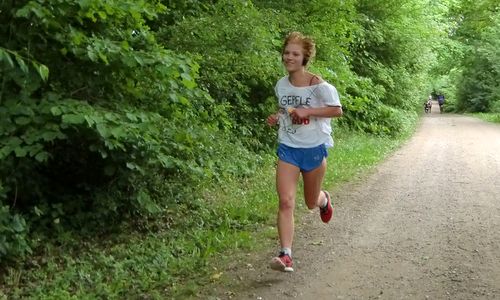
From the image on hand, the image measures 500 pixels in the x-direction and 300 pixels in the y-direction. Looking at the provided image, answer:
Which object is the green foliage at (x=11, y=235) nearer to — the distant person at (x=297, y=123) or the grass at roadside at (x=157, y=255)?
the grass at roadside at (x=157, y=255)

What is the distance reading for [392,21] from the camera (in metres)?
19.2

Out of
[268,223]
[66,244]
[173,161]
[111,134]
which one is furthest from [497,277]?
[66,244]

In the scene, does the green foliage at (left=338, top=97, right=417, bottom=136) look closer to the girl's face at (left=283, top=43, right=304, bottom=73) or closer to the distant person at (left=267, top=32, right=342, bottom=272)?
the distant person at (left=267, top=32, right=342, bottom=272)

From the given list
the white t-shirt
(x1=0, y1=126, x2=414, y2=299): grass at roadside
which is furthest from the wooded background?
the white t-shirt

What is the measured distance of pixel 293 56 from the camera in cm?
495

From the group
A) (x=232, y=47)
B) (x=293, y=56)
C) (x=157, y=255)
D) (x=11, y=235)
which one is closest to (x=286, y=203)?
(x=293, y=56)

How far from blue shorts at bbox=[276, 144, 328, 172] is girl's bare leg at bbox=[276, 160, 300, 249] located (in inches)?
2.1

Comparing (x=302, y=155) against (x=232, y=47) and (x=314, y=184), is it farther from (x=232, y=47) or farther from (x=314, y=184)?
(x=232, y=47)

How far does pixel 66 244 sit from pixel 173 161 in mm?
1356

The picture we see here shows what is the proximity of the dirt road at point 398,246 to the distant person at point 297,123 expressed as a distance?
0.38 m

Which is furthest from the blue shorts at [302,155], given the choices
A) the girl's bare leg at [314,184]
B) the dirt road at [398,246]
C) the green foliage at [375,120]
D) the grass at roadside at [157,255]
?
the green foliage at [375,120]

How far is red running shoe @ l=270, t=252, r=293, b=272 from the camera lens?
4816 mm

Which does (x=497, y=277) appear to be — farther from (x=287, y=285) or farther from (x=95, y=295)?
(x=95, y=295)

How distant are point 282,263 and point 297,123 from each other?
1.19 m
